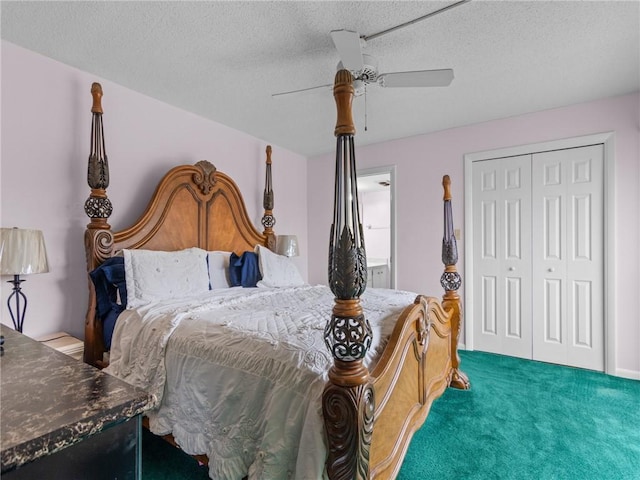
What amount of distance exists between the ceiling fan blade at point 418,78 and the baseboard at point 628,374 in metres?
2.96

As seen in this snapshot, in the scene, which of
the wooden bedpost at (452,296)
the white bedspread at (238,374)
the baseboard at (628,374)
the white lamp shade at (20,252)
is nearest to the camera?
the white bedspread at (238,374)

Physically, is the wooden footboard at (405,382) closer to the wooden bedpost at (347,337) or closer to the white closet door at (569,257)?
the wooden bedpost at (347,337)

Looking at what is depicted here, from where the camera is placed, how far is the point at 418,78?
76.9 inches

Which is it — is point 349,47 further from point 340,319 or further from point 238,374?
point 238,374

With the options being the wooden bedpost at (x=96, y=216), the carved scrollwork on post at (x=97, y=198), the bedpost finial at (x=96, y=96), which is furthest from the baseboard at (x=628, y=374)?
the bedpost finial at (x=96, y=96)

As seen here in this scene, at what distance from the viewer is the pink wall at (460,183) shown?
278 centimetres

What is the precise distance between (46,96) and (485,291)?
4.21 metres

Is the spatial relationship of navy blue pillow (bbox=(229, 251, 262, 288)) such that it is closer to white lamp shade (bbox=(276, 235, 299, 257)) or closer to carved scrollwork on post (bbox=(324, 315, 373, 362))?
white lamp shade (bbox=(276, 235, 299, 257))

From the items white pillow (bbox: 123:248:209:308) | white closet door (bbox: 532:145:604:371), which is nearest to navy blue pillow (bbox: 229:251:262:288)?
white pillow (bbox: 123:248:209:308)

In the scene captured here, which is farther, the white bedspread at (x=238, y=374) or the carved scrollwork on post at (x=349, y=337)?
the white bedspread at (x=238, y=374)

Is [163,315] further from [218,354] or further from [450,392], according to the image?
[450,392]

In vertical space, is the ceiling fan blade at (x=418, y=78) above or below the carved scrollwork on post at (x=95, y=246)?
above

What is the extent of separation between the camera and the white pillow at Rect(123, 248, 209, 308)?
2.12 m

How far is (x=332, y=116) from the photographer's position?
3.21m
